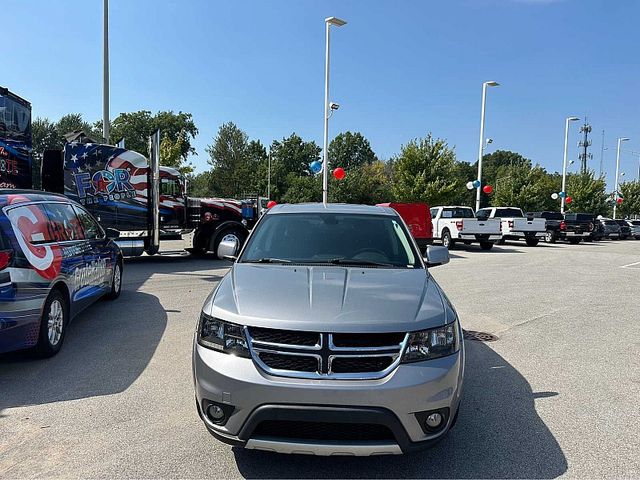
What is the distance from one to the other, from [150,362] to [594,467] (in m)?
4.05

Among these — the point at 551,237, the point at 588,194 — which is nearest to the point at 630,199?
the point at 588,194

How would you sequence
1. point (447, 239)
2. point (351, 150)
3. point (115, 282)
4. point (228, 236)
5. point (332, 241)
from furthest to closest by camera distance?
point (351, 150) → point (447, 239) → point (228, 236) → point (115, 282) → point (332, 241)

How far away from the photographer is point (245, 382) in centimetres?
275

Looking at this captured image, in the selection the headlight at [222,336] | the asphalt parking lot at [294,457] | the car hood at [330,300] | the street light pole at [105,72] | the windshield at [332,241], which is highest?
the street light pole at [105,72]

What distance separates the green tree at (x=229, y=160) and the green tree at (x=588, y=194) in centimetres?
4228

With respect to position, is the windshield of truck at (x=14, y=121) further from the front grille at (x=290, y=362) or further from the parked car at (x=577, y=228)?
the parked car at (x=577, y=228)

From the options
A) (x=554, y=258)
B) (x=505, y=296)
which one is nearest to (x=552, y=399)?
(x=505, y=296)

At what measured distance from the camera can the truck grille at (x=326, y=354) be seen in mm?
2777

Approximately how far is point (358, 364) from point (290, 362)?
394 mm

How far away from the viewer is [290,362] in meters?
2.82

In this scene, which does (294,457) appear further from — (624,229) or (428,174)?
(624,229)

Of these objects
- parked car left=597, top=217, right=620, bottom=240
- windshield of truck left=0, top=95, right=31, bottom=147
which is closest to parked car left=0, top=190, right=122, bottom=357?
windshield of truck left=0, top=95, right=31, bottom=147

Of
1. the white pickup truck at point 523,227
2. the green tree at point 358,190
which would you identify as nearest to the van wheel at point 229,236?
the white pickup truck at point 523,227

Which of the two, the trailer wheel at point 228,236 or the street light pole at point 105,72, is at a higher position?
the street light pole at point 105,72
